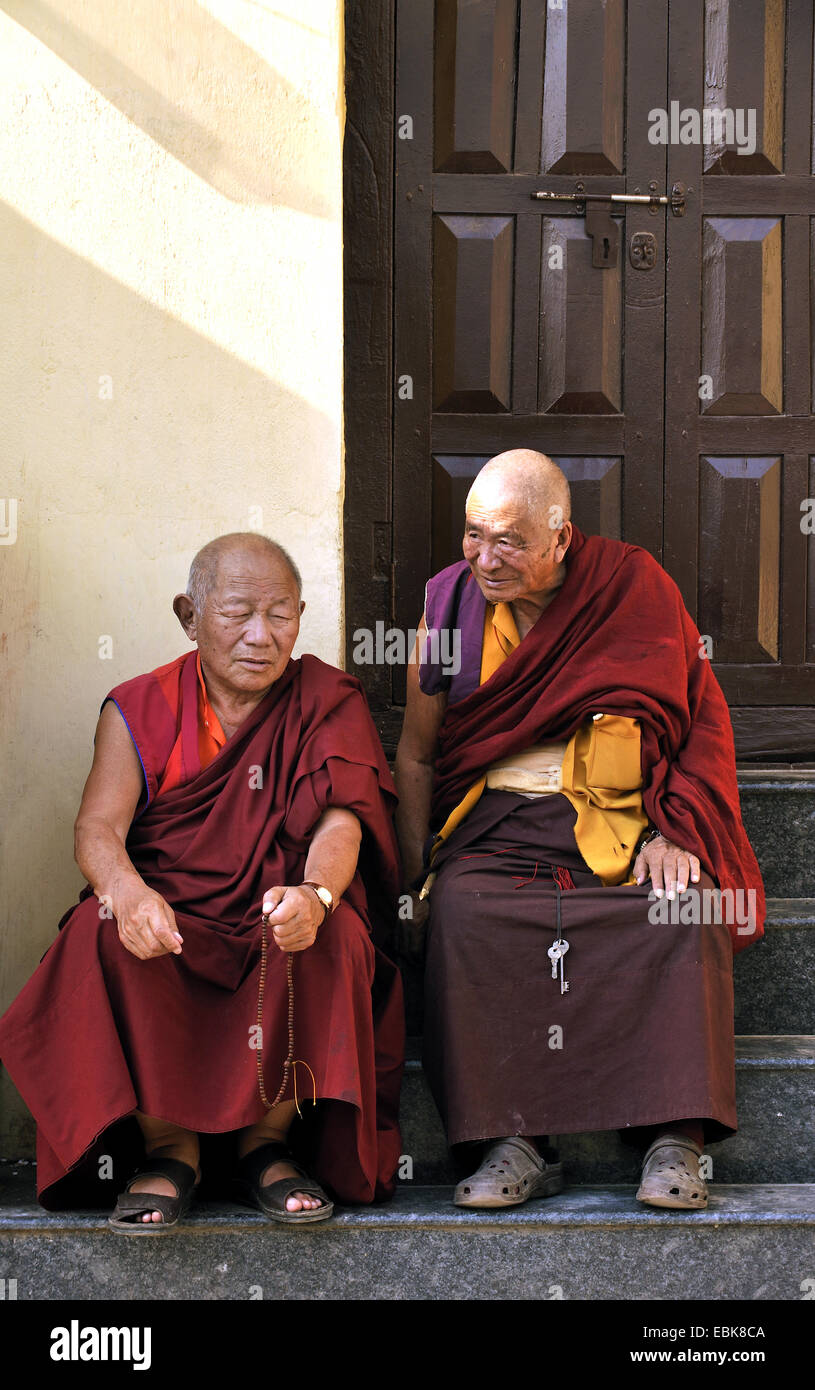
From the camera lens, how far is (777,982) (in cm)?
342

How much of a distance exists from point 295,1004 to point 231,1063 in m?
0.19

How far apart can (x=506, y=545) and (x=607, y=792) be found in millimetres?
631

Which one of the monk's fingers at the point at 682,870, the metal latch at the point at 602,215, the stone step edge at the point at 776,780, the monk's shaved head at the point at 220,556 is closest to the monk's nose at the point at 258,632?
the monk's shaved head at the point at 220,556

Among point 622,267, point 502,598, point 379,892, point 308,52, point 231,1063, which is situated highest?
point 308,52

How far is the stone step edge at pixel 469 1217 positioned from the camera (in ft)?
8.79

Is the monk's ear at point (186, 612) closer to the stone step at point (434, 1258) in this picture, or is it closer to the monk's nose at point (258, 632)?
the monk's nose at point (258, 632)

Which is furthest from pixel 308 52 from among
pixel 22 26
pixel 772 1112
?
pixel 772 1112

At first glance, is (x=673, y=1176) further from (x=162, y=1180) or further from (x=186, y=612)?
(x=186, y=612)

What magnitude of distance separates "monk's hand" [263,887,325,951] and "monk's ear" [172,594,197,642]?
84 cm

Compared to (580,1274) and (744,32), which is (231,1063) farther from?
(744,32)

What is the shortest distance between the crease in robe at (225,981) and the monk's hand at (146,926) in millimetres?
36

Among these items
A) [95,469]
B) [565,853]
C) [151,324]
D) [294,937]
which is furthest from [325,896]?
[151,324]

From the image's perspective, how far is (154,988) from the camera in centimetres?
277
